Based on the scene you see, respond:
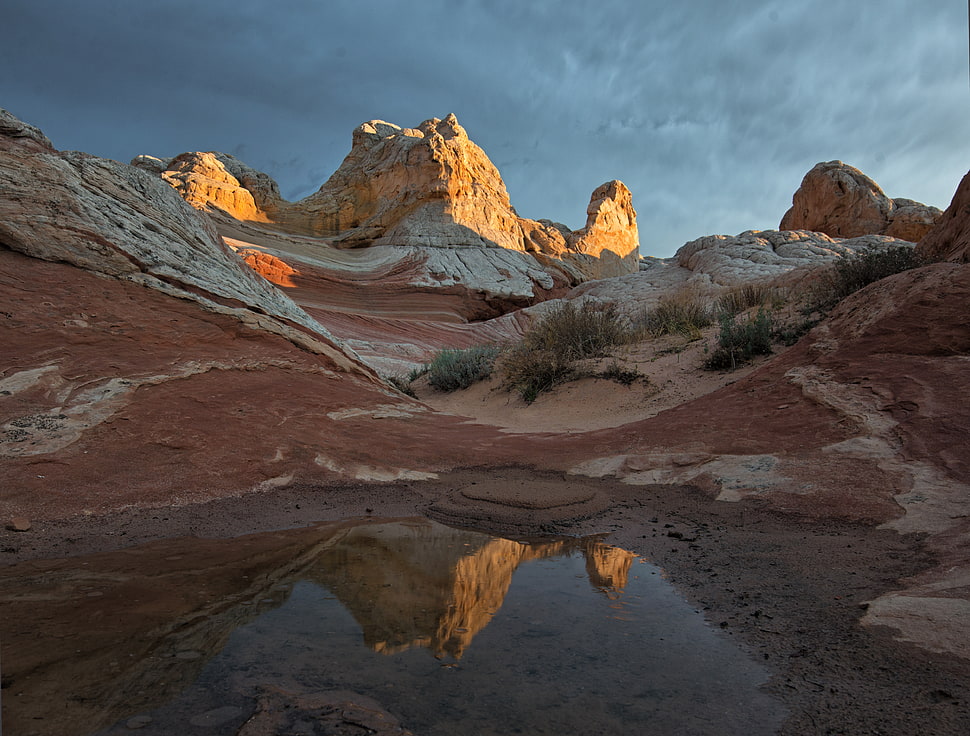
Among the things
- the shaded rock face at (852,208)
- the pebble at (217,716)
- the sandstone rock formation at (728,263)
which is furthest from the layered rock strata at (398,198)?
the pebble at (217,716)

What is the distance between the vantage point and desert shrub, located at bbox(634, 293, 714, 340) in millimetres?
10982

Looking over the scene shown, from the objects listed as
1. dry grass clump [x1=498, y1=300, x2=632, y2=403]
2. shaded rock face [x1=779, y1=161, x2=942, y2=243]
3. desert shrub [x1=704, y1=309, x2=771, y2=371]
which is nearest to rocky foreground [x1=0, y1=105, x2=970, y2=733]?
desert shrub [x1=704, y1=309, x2=771, y2=371]

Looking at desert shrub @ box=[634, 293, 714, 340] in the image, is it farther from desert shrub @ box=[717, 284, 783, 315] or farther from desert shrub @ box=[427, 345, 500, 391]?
desert shrub @ box=[427, 345, 500, 391]

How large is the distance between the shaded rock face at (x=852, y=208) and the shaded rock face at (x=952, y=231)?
2302 cm

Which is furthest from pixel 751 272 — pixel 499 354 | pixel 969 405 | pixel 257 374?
pixel 257 374

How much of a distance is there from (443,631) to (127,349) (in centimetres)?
406

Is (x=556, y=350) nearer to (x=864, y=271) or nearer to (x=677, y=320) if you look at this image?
(x=677, y=320)

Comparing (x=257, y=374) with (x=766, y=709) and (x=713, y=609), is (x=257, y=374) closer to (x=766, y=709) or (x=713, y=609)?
(x=713, y=609)

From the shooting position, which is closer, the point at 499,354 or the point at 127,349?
the point at 127,349

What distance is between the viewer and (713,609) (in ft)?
7.42

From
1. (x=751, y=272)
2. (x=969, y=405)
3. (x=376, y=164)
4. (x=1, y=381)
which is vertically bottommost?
(x=1, y=381)

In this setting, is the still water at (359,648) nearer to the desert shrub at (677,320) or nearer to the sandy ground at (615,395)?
the sandy ground at (615,395)

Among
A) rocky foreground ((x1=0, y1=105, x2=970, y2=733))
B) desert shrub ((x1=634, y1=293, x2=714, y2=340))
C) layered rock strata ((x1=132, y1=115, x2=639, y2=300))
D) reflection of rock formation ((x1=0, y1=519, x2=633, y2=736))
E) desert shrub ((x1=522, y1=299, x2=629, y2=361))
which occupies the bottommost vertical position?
reflection of rock formation ((x1=0, y1=519, x2=633, y2=736))

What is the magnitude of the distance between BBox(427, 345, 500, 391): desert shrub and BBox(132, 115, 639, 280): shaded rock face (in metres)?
14.3
